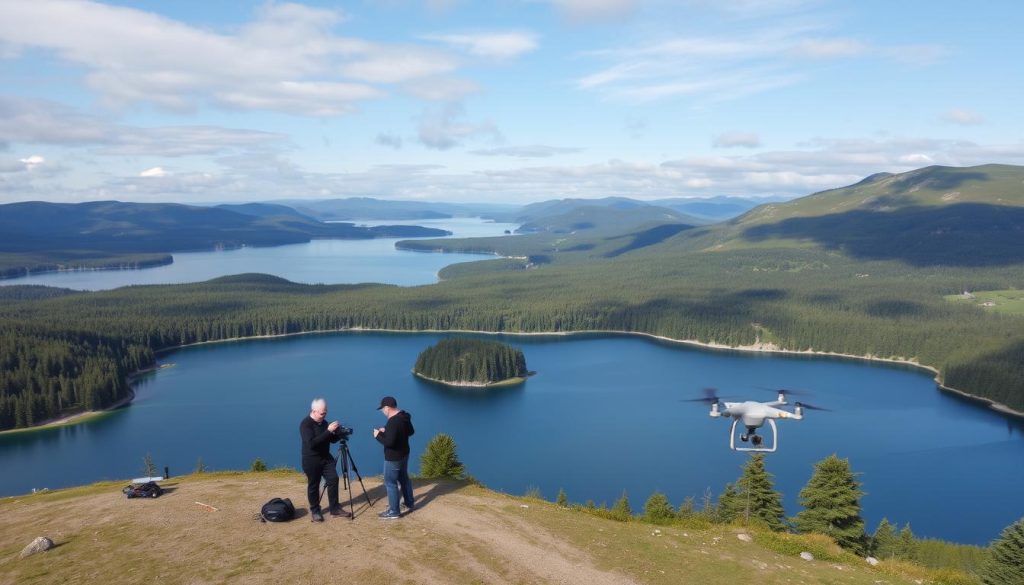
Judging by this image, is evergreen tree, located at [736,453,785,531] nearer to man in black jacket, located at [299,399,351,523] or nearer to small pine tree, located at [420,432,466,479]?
small pine tree, located at [420,432,466,479]

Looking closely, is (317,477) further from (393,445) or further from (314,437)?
(393,445)

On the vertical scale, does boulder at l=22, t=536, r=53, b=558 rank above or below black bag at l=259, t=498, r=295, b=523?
below

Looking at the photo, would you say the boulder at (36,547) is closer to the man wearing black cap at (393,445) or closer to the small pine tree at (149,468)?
the man wearing black cap at (393,445)

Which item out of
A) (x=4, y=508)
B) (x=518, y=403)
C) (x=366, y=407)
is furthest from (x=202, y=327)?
(x=4, y=508)

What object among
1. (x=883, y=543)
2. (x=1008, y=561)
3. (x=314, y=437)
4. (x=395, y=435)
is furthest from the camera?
(x=883, y=543)

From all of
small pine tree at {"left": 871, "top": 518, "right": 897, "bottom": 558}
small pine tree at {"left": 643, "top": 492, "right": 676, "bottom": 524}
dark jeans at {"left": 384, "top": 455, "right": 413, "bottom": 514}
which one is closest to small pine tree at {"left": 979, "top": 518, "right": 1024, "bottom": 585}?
small pine tree at {"left": 871, "top": 518, "right": 897, "bottom": 558}

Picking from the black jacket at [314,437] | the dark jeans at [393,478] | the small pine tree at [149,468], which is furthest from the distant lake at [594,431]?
the black jacket at [314,437]

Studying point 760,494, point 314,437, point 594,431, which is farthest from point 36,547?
point 594,431

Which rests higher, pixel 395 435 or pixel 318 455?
pixel 395 435
